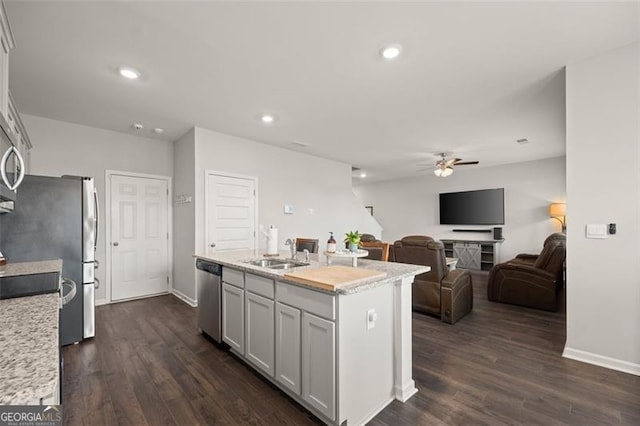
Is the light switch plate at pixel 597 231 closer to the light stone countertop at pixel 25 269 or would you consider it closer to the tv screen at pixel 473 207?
the light stone countertop at pixel 25 269

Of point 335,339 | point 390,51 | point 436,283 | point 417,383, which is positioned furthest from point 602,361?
point 390,51

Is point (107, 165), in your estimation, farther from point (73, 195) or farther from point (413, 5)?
point (413, 5)

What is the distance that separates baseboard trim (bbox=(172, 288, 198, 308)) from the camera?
4145 mm

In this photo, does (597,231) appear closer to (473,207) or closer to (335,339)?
(335,339)

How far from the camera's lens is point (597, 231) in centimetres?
241

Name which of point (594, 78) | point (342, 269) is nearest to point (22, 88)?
point (342, 269)

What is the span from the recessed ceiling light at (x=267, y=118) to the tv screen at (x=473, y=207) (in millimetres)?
5755

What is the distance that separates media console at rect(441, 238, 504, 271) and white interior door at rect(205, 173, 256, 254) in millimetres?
4822

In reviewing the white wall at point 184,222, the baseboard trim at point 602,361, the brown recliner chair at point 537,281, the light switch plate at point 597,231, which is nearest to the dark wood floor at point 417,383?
the baseboard trim at point 602,361

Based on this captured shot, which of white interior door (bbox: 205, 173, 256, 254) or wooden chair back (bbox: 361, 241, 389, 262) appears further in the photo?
white interior door (bbox: 205, 173, 256, 254)

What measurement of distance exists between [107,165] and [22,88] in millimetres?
1468

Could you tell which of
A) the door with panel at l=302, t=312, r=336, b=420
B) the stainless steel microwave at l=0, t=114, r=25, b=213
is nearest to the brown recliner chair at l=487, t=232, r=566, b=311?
the door with panel at l=302, t=312, r=336, b=420

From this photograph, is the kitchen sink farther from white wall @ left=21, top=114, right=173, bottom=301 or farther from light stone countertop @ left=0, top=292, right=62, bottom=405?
white wall @ left=21, top=114, right=173, bottom=301

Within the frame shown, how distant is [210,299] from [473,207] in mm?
6848
